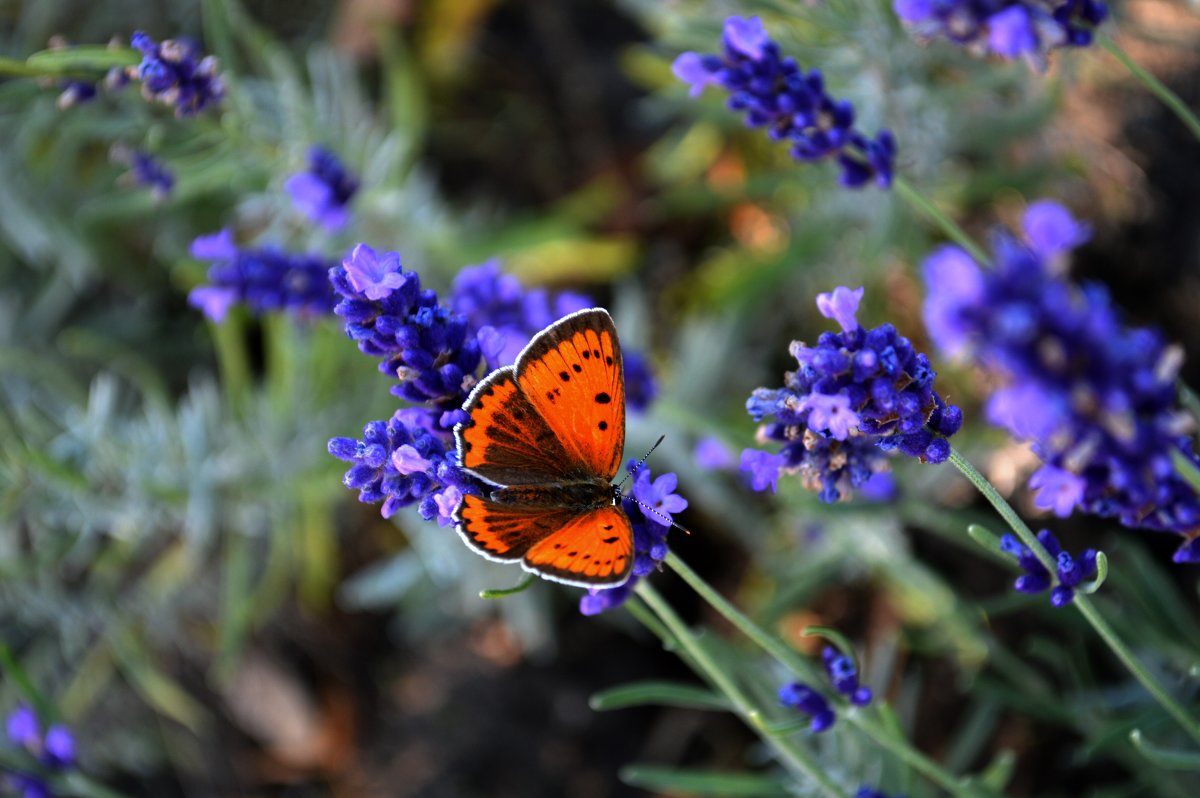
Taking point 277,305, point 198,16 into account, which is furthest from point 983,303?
point 198,16

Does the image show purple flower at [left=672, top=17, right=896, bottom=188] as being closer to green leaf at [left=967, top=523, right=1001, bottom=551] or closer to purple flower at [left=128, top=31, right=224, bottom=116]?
green leaf at [left=967, top=523, right=1001, bottom=551]

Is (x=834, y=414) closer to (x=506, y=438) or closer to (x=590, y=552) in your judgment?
(x=590, y=552)

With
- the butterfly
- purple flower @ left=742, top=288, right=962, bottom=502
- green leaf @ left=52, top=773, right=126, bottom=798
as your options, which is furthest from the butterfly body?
green leaf @ left=52, top=773, right=126, bottom=798

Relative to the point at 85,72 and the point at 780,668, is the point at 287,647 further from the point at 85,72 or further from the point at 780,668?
the point at 85,72

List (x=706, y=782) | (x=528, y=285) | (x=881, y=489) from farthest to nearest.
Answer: (x=528, y=285)
(x=881, y=489)
(x=706, y=782)

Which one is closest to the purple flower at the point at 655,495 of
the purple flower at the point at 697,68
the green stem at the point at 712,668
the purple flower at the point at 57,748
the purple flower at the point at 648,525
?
the purple flower at the point at 648,525

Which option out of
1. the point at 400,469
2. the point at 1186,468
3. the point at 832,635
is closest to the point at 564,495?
the point at 400,469
